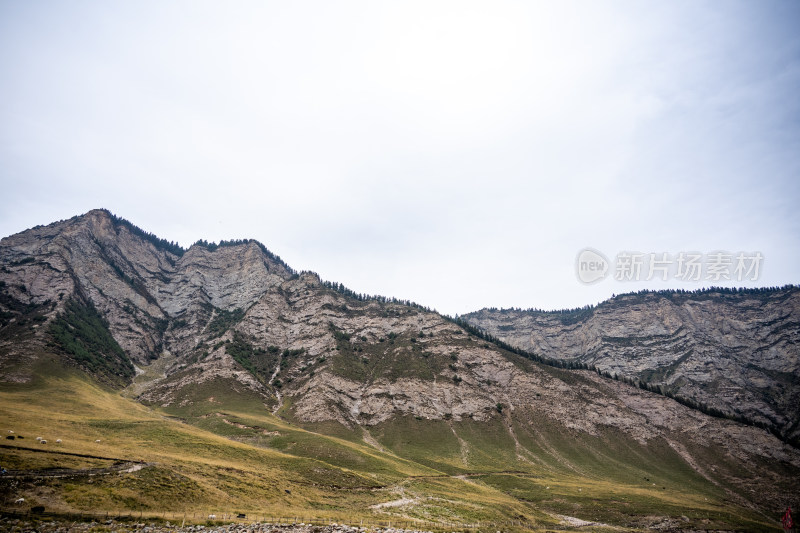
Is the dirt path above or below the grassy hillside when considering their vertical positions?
above

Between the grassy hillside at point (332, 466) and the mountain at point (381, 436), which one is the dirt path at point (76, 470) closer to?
the grassy hillside at point (332, 466)

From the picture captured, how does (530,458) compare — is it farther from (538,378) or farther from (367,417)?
(367,417)

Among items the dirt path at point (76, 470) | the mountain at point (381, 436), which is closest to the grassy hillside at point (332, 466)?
the mountain at point (381, 436)

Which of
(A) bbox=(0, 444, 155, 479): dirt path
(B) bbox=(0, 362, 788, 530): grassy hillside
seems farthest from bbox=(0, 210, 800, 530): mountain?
(A) bbox=(0, 444, 155, 479): dirt path

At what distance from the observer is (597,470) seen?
12644 centimetres

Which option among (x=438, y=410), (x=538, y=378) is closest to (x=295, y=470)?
(x=438, y=410)

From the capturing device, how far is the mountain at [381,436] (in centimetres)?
6112

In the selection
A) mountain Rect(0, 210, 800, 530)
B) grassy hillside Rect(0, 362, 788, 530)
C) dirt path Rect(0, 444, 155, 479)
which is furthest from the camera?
mountain Rect(0, 210, 800, 530)

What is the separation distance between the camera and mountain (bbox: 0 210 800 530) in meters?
61.1

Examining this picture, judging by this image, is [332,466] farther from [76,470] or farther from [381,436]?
[381,436]

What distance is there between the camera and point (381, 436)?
141375 mm

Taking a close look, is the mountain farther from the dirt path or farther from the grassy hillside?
the dirt path

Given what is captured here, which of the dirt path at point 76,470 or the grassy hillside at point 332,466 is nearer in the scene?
the dirt path at point 76,470

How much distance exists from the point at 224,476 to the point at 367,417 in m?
102
